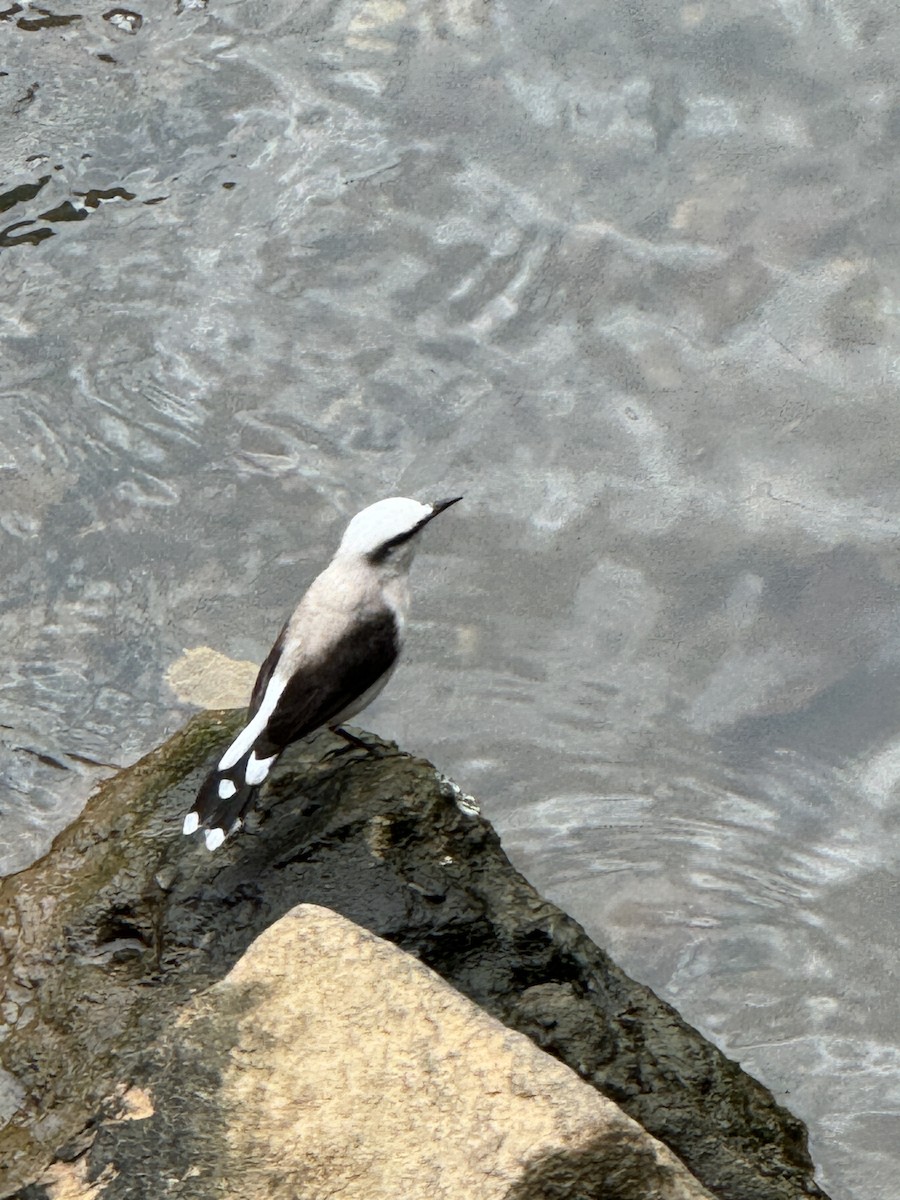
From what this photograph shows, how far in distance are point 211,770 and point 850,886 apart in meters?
2.68

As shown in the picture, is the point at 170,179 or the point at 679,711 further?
the point at 170,179

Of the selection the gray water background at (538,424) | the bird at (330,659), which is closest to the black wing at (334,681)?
the bird at (330,659)

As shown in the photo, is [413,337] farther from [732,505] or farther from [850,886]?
[850,886]

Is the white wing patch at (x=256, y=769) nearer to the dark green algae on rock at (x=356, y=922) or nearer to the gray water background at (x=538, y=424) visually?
the dark green algae on rock at (x=356, y=922)

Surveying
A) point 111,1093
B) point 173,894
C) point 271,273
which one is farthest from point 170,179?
point 111,1093

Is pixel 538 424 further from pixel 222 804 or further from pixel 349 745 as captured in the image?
pixel 222 804

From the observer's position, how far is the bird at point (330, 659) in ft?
17.1

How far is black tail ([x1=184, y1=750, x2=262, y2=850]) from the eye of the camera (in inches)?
201

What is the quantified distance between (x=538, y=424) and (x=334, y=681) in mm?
2801

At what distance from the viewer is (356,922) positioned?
490 centimetres

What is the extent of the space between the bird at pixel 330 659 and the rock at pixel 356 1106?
0.87 m

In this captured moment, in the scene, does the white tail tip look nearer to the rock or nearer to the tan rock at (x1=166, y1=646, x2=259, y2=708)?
the rock

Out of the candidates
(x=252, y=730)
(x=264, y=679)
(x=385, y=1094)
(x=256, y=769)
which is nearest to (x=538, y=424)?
(x=264, y=679)

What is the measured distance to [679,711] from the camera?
7.09 metres
